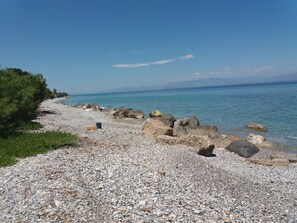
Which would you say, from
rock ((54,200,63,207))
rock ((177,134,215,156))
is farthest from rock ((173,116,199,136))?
rock ((54,200,63,207))

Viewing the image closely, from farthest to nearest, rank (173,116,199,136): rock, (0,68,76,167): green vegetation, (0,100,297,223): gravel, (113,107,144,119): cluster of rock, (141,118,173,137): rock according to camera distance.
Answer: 1. (113,107,144,119): cluster of rock
2. (173,116,199,136): rock
3. (141,118,173,137): rock
4. (0,68,76,167): green vegetation
5. (0,100,297,223): gravel

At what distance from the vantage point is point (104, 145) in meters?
17.5

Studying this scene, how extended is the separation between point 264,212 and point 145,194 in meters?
3.52

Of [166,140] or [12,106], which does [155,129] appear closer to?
[166,140]

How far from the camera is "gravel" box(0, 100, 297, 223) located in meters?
8.68

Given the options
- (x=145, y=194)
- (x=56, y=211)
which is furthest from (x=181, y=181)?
(x=56, y=211)

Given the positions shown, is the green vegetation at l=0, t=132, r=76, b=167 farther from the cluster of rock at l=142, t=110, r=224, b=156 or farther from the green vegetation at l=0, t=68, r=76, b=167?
the cluster of rock at l=142, t=110, r=224, b=156

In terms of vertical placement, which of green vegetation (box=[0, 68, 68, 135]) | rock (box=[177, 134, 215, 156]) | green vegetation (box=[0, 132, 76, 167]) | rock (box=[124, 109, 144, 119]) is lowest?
rock (box=[124, 109, 144, 119])

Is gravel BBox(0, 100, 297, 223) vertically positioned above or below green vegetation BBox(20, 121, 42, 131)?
below

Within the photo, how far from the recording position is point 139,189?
1044cm

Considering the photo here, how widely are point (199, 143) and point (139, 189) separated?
8.84 metres

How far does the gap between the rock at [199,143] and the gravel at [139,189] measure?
182 centimetres

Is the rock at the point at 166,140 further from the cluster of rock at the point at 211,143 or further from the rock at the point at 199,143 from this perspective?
the rock at the point at 199,143

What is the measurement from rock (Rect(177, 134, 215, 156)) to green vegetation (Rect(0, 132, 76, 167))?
6406mm
